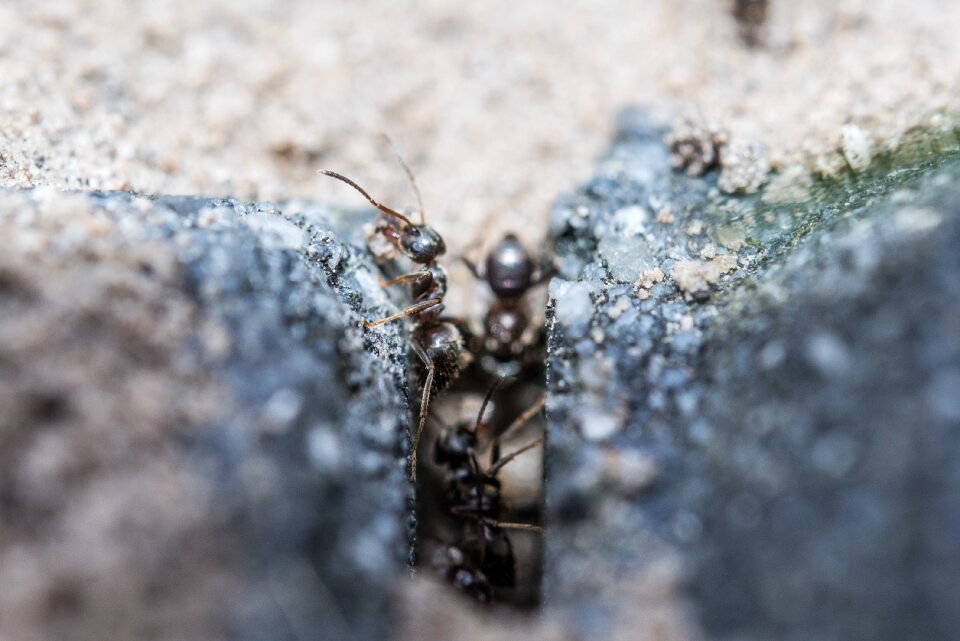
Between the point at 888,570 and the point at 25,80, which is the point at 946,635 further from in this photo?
the point at 25,80

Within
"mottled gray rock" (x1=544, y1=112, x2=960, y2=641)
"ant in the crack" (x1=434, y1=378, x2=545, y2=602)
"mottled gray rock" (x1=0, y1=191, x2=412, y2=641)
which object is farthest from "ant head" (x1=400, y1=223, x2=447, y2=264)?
"mottled gray rock" (x1=0, y1=191, x2=412, y2=641)

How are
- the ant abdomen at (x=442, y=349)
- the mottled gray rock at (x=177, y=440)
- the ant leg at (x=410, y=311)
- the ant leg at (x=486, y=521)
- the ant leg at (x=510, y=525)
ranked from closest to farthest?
the mottled gray rock at (x=177, y=440) → the ant leg at (x=410, y=311) → the ant leg at (x=510, y=525) → the ant leg at (x=486, y=521) → the ant abdomen at (x=442, y=349)

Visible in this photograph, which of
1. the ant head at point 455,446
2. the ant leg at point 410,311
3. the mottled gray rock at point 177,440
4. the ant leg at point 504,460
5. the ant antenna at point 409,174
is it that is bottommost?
the mottled gray rock at point 177,440

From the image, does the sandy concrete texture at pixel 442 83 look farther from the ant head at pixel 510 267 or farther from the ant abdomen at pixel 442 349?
the ant abdomen at pixel 442 349

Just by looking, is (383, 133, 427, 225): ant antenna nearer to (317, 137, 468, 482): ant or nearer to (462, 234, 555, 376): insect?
(317, 137, 468, 482): ant

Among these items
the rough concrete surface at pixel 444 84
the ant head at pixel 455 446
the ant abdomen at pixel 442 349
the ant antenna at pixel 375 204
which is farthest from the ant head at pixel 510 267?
the ant head at pixel 455 446

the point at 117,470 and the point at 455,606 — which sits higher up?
the point at 117,470

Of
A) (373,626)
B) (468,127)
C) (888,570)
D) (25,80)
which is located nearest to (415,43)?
(468,127)
